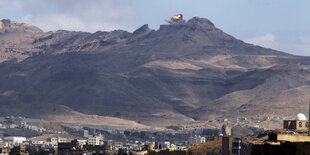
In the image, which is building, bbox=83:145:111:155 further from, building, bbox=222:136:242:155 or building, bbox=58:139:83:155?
building, bbox=222:136:242:155

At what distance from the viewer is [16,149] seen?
109750 mm

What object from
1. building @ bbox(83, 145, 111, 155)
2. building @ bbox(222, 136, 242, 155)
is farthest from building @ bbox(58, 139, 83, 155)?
building @ bbox(222, 136, 242, 155)

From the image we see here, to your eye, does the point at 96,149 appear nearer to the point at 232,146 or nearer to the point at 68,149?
the point at 68,149

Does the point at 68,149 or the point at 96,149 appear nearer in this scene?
the point at 68,149

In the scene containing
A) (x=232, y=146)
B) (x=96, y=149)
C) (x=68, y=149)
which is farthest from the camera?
(x=96, y=149)

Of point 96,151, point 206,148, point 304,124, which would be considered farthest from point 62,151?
point 304,124

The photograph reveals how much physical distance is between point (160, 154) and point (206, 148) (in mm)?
7789

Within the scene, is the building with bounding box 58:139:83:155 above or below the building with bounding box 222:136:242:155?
below

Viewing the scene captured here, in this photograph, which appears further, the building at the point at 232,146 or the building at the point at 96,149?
the building at the point at 96,149

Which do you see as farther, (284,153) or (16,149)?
(16,149)

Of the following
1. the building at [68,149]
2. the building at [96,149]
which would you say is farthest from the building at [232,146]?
the building at [96,149]

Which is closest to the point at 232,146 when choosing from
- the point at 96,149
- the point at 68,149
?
the point at 68,149

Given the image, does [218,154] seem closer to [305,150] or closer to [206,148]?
[206,148]

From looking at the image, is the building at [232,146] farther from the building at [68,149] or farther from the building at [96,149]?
the building at [96,149]
